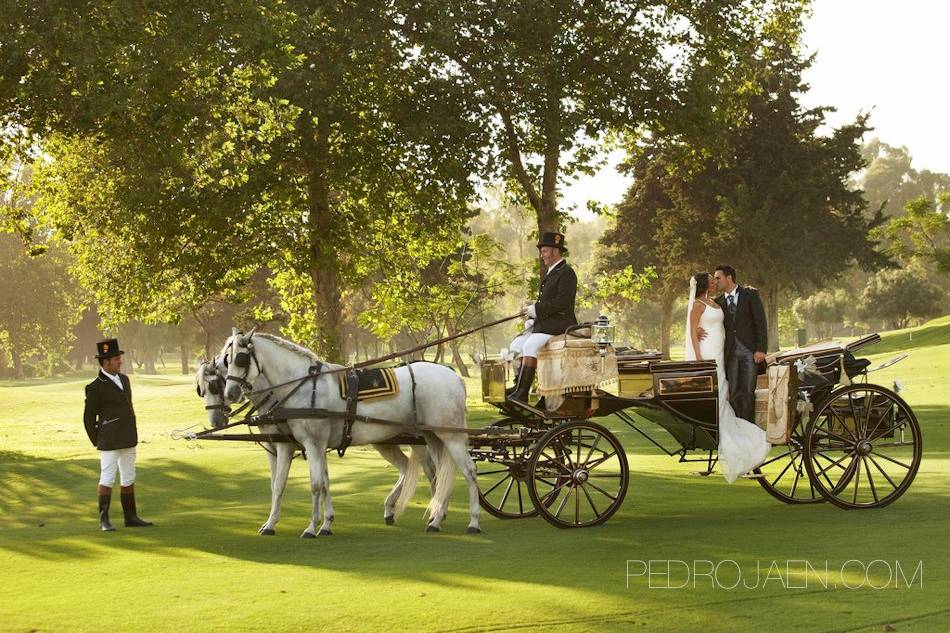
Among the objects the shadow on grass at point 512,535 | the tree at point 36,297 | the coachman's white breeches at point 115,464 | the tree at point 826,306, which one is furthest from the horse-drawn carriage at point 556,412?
the tree at point 826,306

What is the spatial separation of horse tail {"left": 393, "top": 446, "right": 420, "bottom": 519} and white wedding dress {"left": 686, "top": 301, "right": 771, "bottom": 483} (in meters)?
3.54

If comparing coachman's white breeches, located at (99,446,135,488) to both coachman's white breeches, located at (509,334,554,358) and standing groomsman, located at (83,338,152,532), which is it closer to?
standing groomsman, located at (83,338,152,532)

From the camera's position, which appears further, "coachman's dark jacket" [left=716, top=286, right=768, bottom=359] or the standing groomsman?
the standing groomsman

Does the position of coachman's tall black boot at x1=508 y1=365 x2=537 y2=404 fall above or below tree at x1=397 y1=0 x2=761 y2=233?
below

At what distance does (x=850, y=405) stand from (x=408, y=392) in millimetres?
5312

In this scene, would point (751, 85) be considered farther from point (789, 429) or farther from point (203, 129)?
point (789, 429)

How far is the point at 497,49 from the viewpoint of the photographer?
91.6ft

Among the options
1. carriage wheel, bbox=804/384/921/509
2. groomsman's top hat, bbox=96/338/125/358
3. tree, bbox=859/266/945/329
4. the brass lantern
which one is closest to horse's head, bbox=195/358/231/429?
groomsman's top hat, bbox=96/338/125/358

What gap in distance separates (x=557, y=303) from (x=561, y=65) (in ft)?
55.5

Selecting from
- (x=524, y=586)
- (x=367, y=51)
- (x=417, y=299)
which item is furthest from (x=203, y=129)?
(x=524, y=586)

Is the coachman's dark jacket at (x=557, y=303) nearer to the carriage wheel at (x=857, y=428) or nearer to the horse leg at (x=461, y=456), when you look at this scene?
the horse leg at (x=461, y=456)

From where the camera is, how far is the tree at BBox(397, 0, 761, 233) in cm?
2775

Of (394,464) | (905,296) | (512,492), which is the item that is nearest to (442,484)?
(394,464)

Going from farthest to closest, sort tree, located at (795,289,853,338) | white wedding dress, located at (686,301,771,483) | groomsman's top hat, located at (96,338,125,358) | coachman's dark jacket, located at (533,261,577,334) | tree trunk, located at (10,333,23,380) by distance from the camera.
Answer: tree, located at (795,289,853,338) < tree trunk, located at (10,333,23,380) < groomsman's top hat, located at (96,338,125,358) < white wedding dress, located at (686,301,771,483) < coachman's dark jacket, located at (533,261,577,334)
